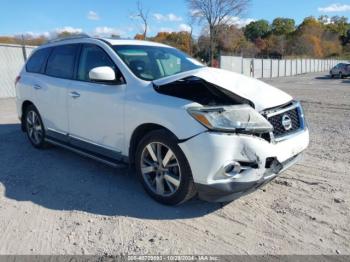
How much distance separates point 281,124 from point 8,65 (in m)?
15.1

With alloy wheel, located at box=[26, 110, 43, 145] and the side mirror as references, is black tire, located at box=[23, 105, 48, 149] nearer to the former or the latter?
alloy wheel, located at box=[26, 110, 43, 145]

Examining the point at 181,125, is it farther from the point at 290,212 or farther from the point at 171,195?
the point at 290,212

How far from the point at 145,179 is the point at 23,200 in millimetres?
1483

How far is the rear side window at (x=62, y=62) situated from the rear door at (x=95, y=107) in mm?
226

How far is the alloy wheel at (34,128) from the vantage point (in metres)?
5.91

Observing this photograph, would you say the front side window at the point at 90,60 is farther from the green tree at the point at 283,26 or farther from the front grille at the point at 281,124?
the green tree at the point at 283,26

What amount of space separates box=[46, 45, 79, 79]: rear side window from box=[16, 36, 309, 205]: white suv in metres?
0.02

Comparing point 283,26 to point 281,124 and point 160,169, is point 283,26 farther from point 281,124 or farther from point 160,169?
point 160,169

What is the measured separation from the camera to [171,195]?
3.69 metres

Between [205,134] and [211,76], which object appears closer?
[205,134]

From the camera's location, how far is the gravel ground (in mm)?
3074

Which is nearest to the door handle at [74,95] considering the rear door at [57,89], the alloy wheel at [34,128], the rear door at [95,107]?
the rear door at [95,107]

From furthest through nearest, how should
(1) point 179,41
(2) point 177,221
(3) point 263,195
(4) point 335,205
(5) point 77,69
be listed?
(1) point 179,41 < (5) point 77,69 < (3) point 263,195 < (4) point 335,205 < (2) point 177,221

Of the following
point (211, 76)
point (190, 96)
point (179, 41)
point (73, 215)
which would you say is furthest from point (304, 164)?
point (179, 41)
